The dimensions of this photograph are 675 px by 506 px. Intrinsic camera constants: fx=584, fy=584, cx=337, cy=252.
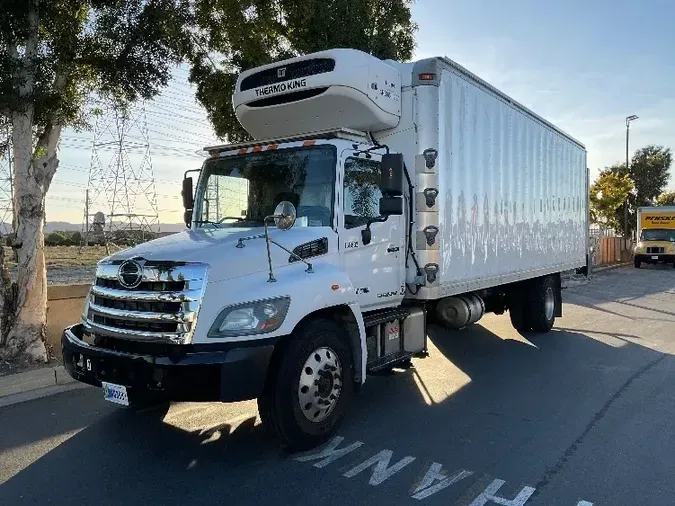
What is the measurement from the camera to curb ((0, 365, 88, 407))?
20.6ft

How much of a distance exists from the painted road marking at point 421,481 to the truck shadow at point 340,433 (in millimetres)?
118

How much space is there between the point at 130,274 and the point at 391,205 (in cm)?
227

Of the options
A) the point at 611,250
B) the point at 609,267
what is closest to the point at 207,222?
the point at 609,267

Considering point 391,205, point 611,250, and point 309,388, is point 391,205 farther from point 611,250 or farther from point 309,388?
point 611,250

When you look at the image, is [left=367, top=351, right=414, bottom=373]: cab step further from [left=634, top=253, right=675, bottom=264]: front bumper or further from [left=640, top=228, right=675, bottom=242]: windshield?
[left=640, top=228, right=675, bottom=242]: windshield

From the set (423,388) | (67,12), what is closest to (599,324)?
(423,388)

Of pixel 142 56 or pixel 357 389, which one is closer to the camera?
pixel 357 389

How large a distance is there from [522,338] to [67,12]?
8239mm

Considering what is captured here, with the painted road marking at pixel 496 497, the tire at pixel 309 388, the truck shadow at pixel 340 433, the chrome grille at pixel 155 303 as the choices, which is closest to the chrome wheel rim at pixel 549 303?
the truck shadow at pixel 340 433

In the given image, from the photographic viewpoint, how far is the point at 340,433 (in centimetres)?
512

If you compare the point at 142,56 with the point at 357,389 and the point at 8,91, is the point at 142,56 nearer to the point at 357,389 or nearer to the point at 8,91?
the point at 8,91

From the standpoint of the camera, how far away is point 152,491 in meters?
3.99

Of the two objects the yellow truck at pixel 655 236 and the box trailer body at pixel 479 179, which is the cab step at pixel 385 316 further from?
the yellow truck at pixel 655 236

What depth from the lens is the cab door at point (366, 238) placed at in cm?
530
